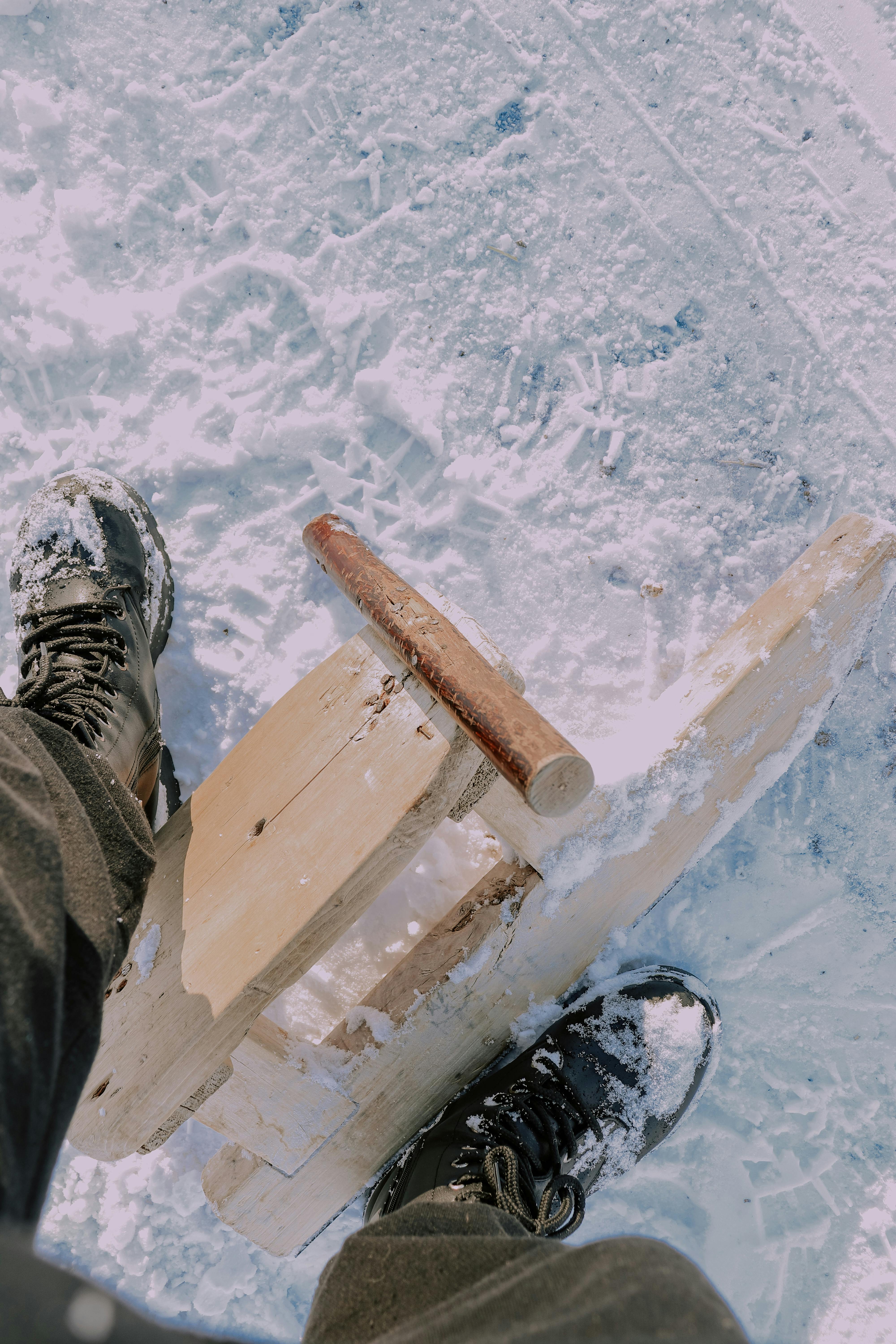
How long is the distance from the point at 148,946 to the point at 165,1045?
0.14 metres

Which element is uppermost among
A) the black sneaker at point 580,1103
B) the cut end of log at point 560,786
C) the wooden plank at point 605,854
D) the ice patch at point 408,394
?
the ice patch at point 408,394

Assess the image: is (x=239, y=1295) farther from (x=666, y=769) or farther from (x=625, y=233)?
(x=625, y=233)

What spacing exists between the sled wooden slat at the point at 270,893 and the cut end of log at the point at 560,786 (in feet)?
0.75

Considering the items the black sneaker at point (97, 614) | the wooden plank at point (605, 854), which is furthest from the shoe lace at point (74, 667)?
the wooden plank at point (605, 854)

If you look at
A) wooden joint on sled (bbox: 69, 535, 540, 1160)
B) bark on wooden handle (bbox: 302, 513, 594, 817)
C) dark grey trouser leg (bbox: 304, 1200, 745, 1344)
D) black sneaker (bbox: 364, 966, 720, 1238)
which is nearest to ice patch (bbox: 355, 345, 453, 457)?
bark on wooden handle (bbox: 302, 513, 594, 817)

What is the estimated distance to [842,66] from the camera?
1668 mm

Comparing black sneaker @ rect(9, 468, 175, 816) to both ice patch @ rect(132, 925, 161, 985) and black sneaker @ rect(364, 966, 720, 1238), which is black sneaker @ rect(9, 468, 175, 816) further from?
black sneaker @ rect(364, 966, 720, 1238)

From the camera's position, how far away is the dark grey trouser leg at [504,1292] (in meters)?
0.59

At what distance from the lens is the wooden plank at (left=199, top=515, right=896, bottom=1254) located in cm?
124

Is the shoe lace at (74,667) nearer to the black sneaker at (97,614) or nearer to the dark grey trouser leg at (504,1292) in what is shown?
the black sneaker at (97,614)

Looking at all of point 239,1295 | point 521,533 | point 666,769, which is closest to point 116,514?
point 521,533

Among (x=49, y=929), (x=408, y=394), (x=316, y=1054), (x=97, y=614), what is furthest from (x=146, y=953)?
(x=408, y=394)

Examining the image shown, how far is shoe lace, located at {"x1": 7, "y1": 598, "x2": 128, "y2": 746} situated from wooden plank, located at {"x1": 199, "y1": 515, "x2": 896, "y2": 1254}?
2.21ft

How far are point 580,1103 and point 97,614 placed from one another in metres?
1.30
